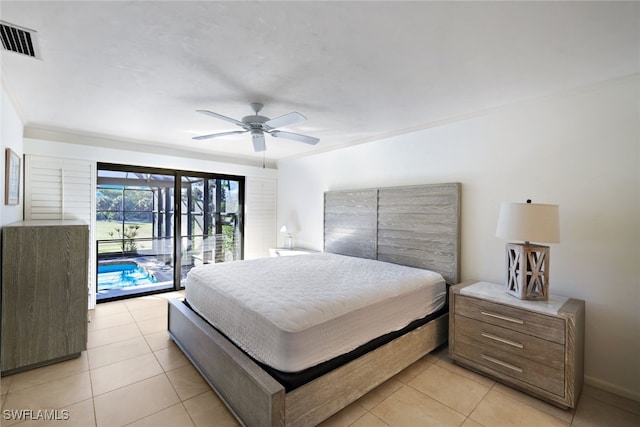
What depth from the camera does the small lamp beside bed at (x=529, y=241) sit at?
219 centimetres

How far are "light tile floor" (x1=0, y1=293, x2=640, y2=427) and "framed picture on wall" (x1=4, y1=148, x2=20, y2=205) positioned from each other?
1.56 meters

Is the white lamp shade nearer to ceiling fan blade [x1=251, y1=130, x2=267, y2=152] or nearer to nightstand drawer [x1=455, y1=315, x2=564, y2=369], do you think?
nightstand drawer [x1=455, y1=315, x2=564, y2=369]

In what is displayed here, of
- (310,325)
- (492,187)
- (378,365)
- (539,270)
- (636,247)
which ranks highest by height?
(492,187)

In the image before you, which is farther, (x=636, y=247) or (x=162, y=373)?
(x=162, y=373)

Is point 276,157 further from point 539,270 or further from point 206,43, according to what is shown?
point 539,270

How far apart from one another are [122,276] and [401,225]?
4.26m

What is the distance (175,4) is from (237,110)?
1462 millimetres

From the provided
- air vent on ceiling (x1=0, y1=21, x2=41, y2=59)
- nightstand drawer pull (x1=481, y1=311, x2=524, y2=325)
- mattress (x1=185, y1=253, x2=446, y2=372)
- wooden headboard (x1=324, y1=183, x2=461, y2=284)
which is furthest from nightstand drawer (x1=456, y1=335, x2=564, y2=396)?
air vent on ceiling (x1=0, y1=21, x2=41, y2=59)

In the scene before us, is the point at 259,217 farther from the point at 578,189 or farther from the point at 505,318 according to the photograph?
the point at 578,189

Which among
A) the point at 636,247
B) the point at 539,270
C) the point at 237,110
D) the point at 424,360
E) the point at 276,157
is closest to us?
the point at 636,247

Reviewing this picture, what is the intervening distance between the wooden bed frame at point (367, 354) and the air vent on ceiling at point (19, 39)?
7.32 ft

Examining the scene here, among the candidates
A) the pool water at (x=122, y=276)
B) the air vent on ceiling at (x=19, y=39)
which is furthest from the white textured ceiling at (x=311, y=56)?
the pool water at (x=122, y=276)

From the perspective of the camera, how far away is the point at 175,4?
1456 mm

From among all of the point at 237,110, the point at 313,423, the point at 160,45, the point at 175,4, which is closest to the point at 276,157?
the point at 237,110
